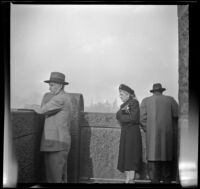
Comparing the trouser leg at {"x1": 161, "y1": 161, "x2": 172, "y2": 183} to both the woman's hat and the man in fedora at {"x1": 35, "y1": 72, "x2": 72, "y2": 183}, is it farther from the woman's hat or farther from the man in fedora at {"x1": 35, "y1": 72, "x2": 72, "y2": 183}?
the man in fedora at {"x1": 35, "y1": 72, "x2": 72, "y2": 183}

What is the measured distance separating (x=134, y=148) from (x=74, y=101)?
3.50 ft

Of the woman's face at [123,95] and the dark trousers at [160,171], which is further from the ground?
the woman's face at [123,95]

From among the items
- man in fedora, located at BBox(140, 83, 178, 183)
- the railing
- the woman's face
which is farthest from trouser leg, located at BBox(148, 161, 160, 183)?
the woman's face

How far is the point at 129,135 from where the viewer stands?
5496 mm

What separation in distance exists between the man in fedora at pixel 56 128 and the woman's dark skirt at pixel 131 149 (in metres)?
0.77

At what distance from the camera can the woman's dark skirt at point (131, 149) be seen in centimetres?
550

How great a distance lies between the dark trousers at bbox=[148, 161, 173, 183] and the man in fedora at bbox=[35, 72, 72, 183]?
3.90 feet

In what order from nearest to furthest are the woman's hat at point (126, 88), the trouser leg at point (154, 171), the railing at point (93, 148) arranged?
the trouser leg at point (154, 171) < the woman's hat at point (126, 88) < the railing at point (93, 148)

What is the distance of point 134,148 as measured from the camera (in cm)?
550

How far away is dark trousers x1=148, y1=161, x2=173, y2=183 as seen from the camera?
5473 millimetres

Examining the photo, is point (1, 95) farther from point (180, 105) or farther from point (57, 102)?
point (180, 105)

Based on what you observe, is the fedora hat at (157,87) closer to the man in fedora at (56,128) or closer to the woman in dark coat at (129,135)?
the woman in dark coat at (129,135)

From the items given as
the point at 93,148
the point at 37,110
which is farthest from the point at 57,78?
the point at 93,148

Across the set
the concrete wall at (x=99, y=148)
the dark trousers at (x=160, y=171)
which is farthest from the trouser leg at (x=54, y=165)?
the dark trousers at (x=160, y=171)
